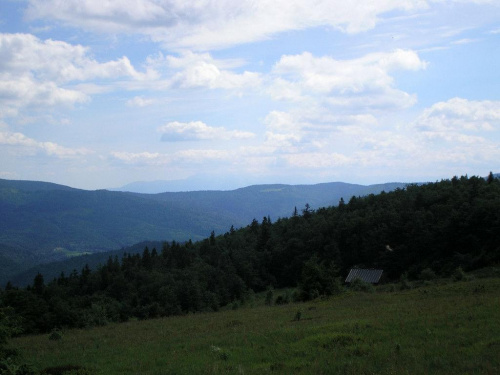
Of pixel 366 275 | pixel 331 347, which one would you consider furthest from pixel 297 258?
pixel 331 347

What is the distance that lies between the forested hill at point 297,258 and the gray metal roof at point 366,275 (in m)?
2.36

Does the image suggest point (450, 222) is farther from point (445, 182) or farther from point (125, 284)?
point (125, 284)

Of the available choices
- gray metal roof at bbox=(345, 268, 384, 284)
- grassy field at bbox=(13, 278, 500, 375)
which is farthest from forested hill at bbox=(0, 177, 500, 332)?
grassy field at bbox=(13, 278, 500, 375)

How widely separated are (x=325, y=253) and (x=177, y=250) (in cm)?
3174

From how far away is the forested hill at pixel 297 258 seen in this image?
48.2 meters

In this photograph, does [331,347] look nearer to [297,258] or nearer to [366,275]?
[366,275]

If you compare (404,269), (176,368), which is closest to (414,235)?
(404,269)

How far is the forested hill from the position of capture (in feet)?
158

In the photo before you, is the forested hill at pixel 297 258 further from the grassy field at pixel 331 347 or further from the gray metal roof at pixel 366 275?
the grassy field at pixel 331 347

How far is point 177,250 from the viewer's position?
299 feet

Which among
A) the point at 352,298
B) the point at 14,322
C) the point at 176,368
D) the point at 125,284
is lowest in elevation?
the point at 125,284

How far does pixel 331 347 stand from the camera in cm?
1288

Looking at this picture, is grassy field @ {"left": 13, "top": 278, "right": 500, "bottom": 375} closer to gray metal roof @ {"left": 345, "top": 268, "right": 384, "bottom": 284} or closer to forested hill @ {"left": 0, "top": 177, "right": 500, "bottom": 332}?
forested hill @ {"left": 0, "top": 177, "right": 500, "bottom": 332}

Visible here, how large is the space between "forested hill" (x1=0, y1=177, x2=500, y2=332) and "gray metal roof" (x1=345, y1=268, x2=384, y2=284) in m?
2.36
